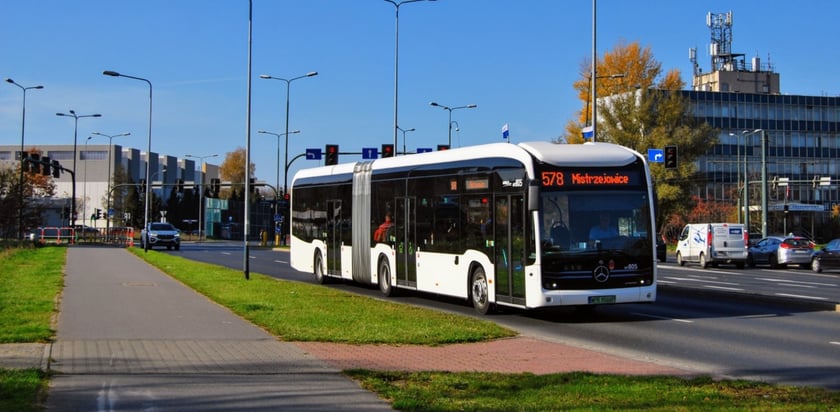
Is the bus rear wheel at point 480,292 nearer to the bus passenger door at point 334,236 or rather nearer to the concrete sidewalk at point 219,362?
the concrete sidewalk at point 219,362

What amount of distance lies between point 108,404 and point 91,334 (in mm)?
5286

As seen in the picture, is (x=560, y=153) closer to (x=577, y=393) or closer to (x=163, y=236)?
(x=577, y=393)

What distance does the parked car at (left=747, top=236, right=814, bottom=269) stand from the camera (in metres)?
41.9

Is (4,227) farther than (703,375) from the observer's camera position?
Yes

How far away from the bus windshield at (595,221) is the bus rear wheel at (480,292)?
2.13 metres

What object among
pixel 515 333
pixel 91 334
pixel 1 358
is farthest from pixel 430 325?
pixel 1 358

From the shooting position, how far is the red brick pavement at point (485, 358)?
1067 centimetres

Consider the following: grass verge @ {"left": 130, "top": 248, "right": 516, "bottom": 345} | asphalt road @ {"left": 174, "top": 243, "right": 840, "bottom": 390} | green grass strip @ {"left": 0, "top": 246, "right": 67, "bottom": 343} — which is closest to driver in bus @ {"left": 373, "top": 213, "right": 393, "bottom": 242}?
asphalt road @ {"left": 174, "top": 243, "right": 840, "bottom": 390}

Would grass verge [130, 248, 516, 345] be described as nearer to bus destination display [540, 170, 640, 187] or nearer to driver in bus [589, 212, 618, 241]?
driver in bus [589, 212, 618, 241]

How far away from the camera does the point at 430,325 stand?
14625mm

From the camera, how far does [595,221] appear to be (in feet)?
54.0

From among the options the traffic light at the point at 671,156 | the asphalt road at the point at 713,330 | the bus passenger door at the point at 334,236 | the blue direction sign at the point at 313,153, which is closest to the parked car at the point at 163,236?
the blue direction sign at the point at 313,153

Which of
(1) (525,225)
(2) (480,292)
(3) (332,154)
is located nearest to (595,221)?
(1) (525,225)

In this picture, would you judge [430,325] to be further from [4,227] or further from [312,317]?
[4,227]
